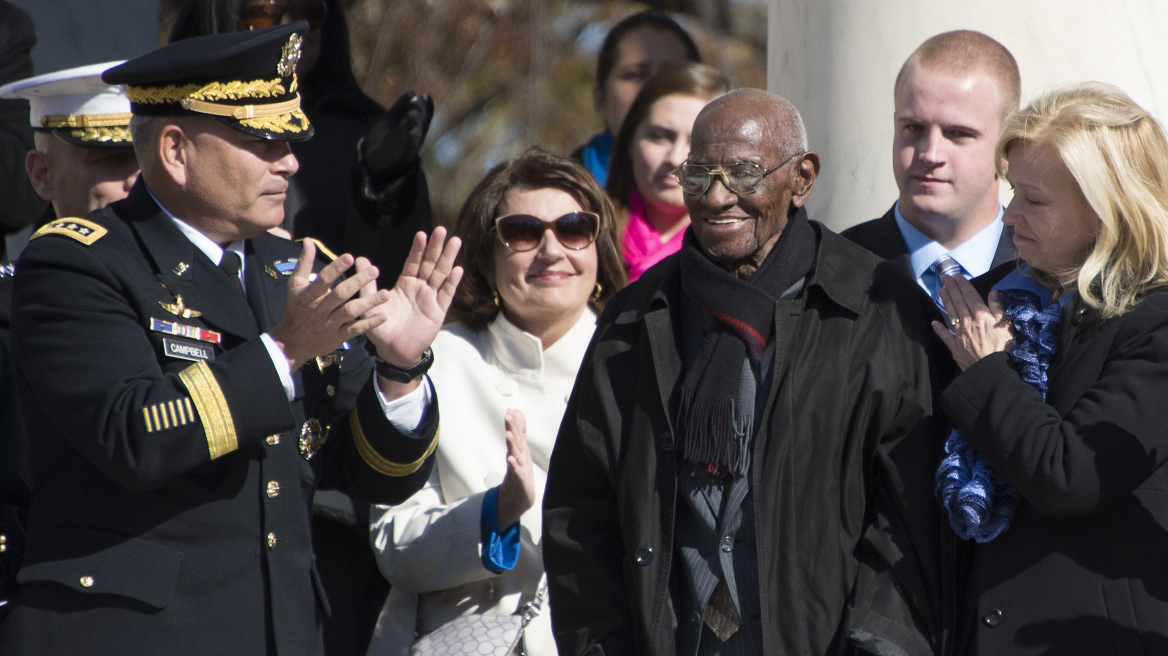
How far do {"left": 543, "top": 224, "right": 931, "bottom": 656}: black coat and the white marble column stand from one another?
1075 mm

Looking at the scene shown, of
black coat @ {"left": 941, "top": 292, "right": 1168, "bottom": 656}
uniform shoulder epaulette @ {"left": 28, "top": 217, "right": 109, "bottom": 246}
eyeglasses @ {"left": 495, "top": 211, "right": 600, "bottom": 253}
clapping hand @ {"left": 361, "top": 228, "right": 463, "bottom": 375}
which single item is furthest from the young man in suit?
uniform shoulder epaulette @ {"left": 28, "top": 217, "right": 109, "bottom": 246}

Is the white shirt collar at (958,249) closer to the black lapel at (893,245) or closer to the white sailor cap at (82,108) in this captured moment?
the black lapel at (893,245)

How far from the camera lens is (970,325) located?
2.91 meters

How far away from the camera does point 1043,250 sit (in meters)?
Answer: 2.87

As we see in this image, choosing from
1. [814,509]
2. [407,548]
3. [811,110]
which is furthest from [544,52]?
[814,509]

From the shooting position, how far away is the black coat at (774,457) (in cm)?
287

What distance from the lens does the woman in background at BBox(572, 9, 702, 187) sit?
559cm

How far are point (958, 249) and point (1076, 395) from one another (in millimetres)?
1073

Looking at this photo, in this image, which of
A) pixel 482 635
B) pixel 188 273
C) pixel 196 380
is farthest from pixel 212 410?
pixel 482 635

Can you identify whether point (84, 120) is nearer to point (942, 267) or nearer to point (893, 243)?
point (893, 243)

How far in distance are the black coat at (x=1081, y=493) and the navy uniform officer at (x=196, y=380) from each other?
1.31 meters

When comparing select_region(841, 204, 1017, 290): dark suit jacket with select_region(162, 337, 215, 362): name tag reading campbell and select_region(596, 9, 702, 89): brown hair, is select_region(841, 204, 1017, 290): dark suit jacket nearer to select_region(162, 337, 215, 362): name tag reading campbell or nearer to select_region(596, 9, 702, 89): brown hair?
select_region(162, 337, 215, 362): name tag reading campbell

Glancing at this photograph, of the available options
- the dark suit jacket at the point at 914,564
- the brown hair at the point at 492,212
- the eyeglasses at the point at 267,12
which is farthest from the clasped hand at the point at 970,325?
the eyeglasses at the point at 267,12

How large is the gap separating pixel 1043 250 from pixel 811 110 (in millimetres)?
1551
